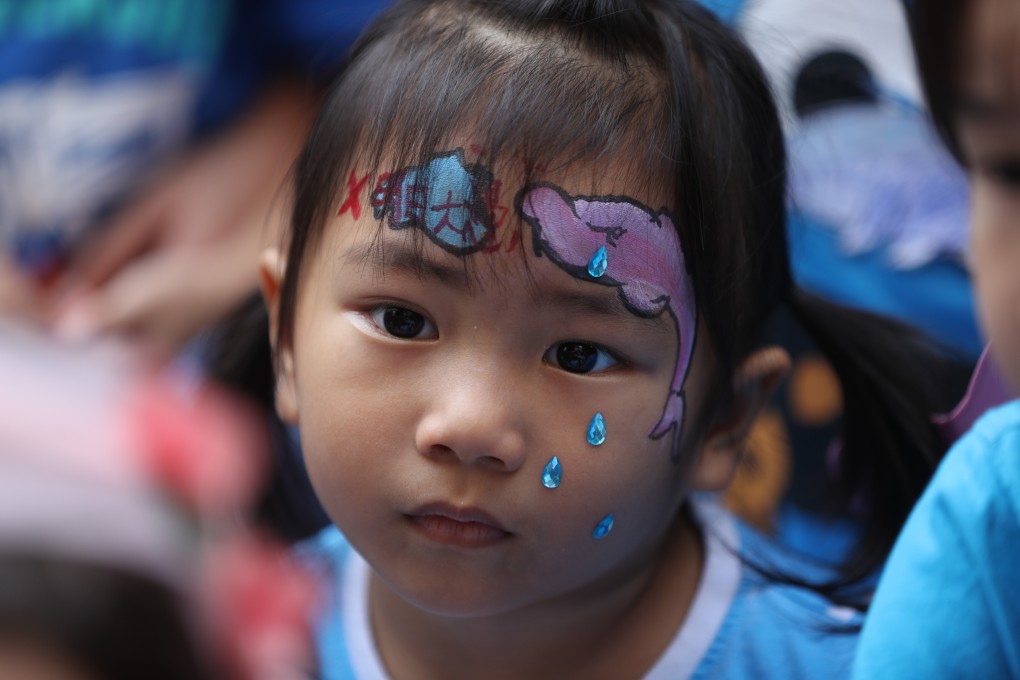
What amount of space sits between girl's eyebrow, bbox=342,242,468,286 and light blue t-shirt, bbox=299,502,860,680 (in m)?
0.44

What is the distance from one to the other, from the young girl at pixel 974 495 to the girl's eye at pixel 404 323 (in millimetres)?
417

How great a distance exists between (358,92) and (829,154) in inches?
29.9

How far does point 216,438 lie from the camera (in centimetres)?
65

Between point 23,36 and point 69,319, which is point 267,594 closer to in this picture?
point 69,319

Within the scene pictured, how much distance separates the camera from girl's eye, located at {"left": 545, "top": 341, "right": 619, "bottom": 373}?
0.98 metres

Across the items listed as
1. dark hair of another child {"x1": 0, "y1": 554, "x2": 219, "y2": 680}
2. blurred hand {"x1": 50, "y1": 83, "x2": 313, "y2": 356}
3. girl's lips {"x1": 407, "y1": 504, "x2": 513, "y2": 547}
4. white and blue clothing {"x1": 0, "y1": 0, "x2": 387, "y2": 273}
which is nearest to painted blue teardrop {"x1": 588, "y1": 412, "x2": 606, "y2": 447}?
girl's lips {"x1": 407, "y1": 504, "x2": 513, "y2": 547}

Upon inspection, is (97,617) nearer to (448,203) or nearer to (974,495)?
(448,203)

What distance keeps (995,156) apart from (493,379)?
1.51ft

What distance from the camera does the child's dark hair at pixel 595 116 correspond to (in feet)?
3.21

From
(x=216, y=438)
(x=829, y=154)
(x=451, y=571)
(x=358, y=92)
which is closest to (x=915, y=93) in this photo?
(x=829, y=154)

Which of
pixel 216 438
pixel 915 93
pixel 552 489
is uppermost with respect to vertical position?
pixel 216 438

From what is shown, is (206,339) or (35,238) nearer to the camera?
(206,339)

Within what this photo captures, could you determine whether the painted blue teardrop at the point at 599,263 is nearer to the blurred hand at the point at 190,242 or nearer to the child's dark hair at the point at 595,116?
the child's dark hair at the point at 595,116

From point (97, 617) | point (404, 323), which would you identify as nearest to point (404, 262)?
point (404, 323)
